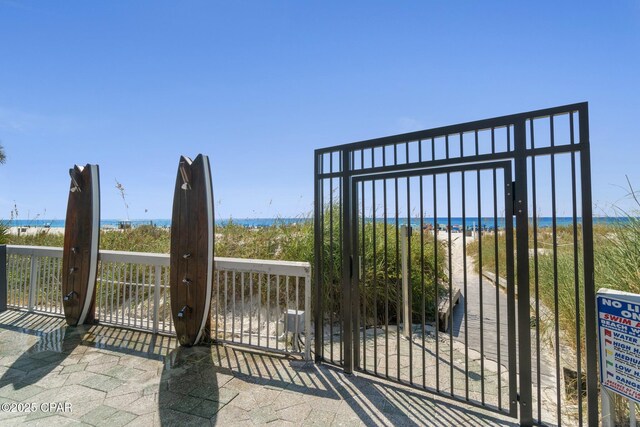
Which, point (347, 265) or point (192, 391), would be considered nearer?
point (192, 391)

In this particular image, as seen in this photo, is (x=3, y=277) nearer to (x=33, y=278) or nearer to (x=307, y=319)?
Result: (x=33, y=278)

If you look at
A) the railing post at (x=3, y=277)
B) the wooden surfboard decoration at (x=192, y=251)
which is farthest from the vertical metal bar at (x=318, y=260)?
the railing post at (x=3, y=277)

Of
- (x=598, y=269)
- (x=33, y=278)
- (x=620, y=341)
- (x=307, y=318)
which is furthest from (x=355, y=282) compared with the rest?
(x=33, y=278)

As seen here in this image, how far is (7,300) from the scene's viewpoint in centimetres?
475

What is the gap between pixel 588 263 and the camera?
1699 mm

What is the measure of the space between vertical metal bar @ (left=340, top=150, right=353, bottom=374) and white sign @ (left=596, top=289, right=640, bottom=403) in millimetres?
1700

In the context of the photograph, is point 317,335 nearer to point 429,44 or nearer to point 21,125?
point 429,44

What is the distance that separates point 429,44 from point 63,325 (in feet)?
19.6

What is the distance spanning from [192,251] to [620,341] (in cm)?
342

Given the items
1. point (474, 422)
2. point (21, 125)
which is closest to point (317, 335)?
point (474, 422)

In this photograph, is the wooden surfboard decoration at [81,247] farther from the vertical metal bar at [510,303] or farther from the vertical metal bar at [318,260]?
the vertical metal bar at [510,303]

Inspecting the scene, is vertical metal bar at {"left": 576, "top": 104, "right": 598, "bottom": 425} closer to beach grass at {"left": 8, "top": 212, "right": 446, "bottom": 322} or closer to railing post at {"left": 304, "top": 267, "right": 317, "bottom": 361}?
beach grass at {"left": 8, "top": 212, "right": 446, "bottom": 322}

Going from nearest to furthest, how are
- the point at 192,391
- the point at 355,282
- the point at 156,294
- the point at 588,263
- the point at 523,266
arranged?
the point at 588,263, the point at 523,266, the point at 192,391, the point at 355,282, the point at 156,294

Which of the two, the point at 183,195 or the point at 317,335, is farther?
the point at 183,195
